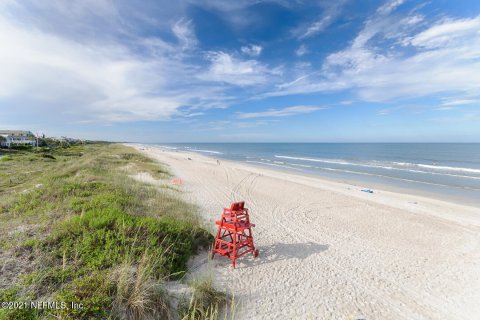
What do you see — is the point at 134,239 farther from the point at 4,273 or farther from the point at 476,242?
the point at 476,242

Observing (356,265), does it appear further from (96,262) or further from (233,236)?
(96,262)

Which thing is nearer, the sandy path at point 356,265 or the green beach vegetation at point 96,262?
the green beach vegetation at point 96,262

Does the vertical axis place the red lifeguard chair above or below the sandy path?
above

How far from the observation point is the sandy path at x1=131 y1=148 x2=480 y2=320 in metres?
4.07

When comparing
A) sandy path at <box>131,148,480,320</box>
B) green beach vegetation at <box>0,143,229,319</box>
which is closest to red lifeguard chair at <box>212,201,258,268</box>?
sandy path at <box>131,148,480,320</box>

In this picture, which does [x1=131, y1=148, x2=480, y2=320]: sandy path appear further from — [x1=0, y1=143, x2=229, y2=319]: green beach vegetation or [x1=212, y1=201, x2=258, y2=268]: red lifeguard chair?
[x1=0, y1=143, x2=229, y2=319]: green beach vegetation

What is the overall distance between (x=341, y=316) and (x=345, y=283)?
1081 millimetres

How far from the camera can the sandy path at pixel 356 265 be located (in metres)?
4.07

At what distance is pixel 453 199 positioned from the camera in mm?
13859

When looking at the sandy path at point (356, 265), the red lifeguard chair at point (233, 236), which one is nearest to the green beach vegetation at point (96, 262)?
the red lifeguard chair at point (233, 236)

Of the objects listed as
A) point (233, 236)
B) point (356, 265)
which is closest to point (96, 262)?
point (233, 236)

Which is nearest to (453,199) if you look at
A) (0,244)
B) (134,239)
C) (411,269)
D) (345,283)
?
(411,269)

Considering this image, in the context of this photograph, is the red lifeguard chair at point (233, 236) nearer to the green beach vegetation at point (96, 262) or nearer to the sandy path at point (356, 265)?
the sandy path at point (356, 265)

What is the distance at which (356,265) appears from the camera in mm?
5523
